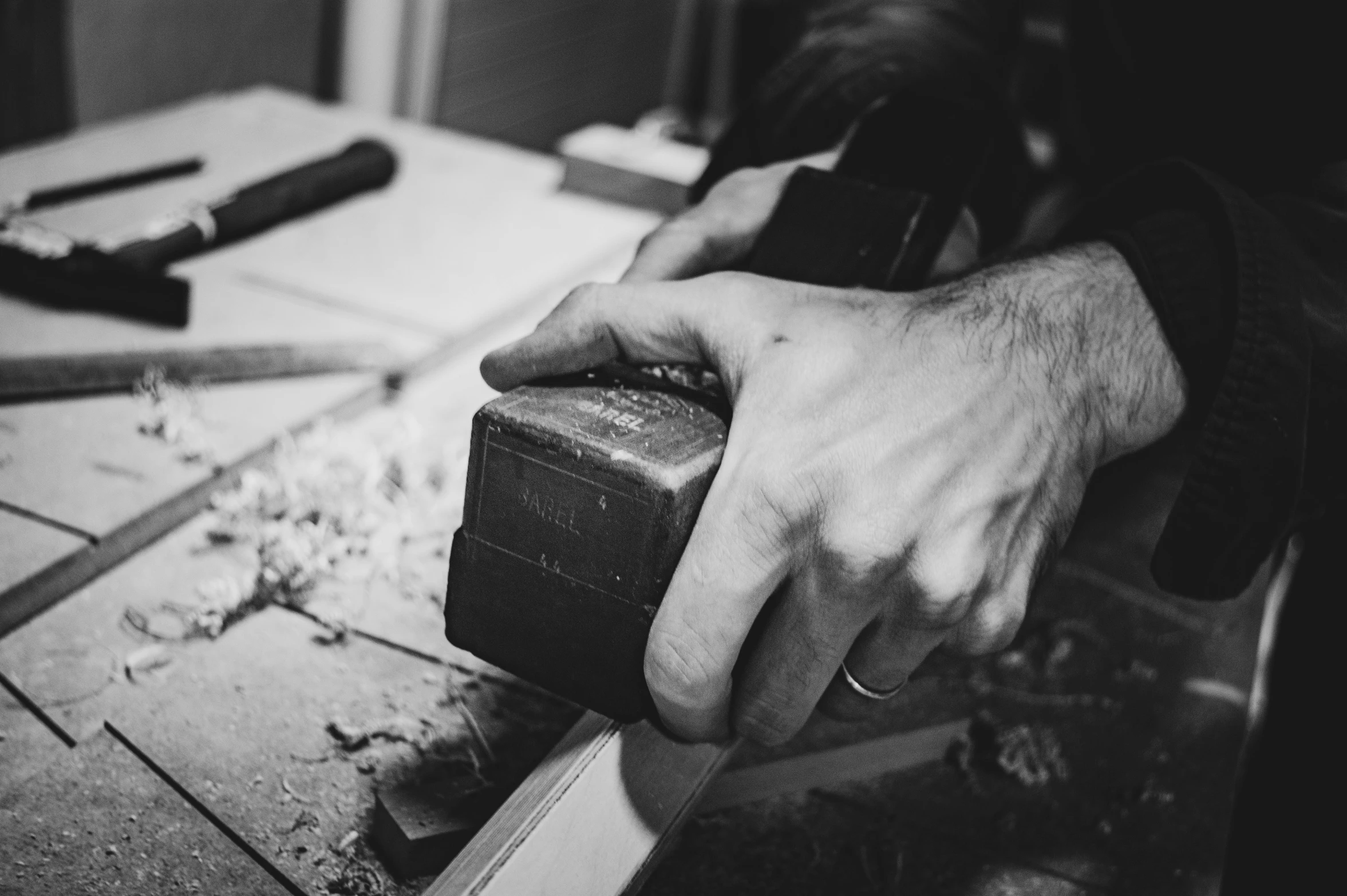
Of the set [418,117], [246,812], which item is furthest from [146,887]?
[418,117]

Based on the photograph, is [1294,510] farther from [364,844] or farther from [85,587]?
[85,587]

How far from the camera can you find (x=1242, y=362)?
0.80 m

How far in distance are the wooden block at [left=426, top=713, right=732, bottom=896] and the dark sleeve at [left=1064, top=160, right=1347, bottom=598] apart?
0.45m

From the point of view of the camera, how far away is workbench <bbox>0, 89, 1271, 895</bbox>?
0.78 metres

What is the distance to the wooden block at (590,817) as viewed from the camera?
26.5 inches

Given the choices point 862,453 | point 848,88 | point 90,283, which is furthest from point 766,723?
point 90,283

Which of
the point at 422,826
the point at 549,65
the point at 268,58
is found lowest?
the point at 549,65

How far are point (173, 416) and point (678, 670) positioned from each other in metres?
0.81

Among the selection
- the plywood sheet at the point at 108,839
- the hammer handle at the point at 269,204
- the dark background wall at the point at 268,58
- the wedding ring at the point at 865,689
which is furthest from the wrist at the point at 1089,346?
the dark background wall at the point at 268,58

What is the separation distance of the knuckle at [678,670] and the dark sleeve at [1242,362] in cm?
44

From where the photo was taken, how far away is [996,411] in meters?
0.77

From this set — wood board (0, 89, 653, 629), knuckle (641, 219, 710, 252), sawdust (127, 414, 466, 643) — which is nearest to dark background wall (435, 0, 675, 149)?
wood board (0, 89, 653, 629)

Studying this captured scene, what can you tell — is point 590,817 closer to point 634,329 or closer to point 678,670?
point 678,670

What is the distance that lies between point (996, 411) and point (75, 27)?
2.24 meters
